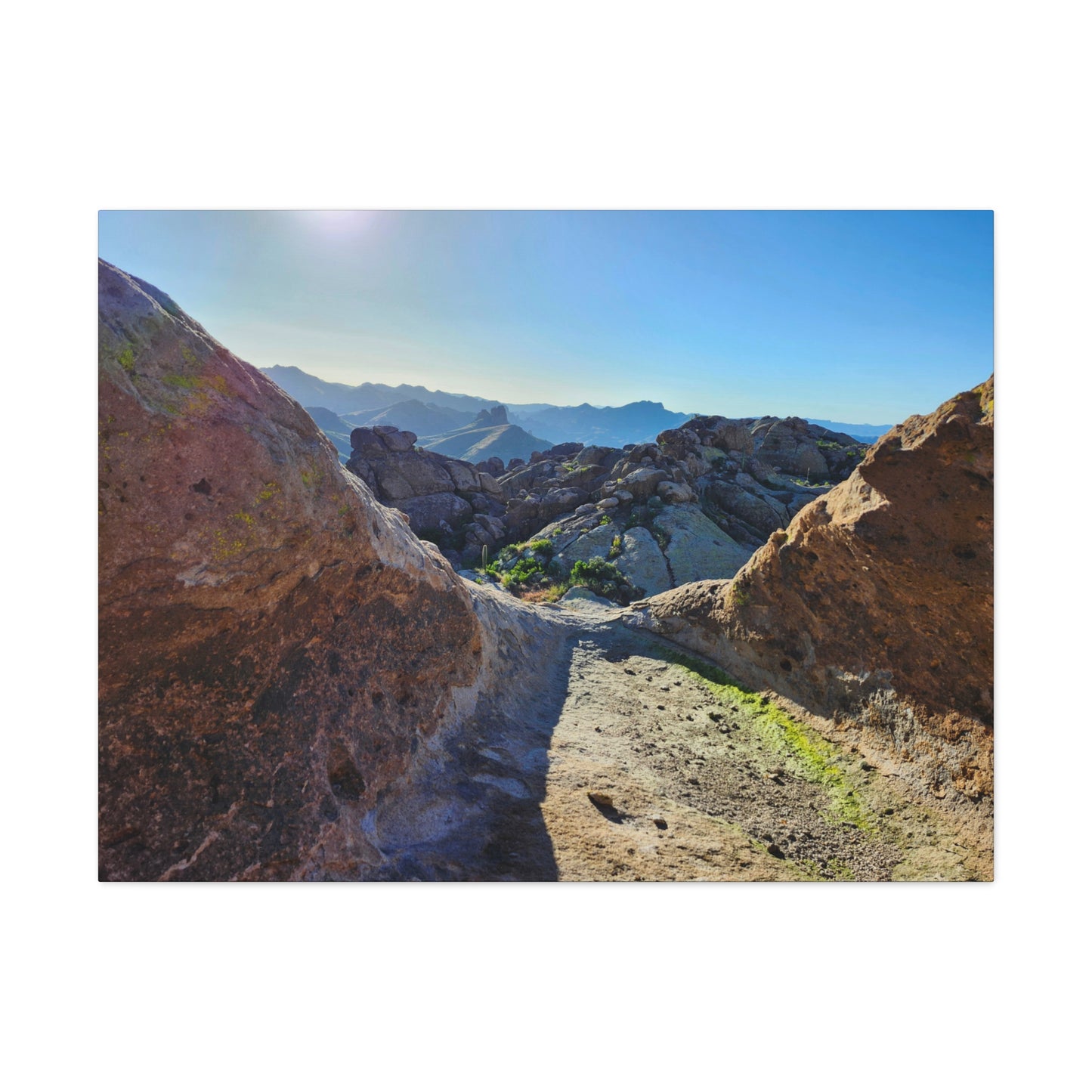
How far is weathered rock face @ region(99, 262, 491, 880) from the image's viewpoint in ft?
13.4

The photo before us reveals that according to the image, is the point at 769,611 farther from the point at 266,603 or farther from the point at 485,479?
the point at 485,479

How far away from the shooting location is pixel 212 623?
451 cm

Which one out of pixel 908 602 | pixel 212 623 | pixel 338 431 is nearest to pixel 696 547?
pixel 908 602

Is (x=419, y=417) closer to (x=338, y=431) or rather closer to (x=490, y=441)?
(x=490, y=441)

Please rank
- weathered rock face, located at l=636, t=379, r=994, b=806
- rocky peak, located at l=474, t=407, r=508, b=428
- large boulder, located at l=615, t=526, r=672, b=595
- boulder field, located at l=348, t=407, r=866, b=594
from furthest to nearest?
rocky peak, located at l=474, t=407, r=508, b=428, boulder field, located at l=348, t=407, r=866, b=594, large boulder, located at l=615, t=526, r=672, b=595, weathered rock face, located at l=636, t=379, r=994, b=806

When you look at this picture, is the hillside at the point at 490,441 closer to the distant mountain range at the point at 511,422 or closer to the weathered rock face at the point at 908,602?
the distant mountain range at the point at 511,422

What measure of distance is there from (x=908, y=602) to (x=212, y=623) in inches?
289

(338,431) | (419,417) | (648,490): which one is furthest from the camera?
(419,417)

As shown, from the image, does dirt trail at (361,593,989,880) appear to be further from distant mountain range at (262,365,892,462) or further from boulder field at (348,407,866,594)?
distant mountain range at (262,365,892,462)

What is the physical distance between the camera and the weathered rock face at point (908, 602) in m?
5.91

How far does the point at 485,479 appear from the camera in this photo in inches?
1609

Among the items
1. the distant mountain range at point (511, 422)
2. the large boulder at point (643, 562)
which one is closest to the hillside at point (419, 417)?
the distant mountain range at point (511, 422)

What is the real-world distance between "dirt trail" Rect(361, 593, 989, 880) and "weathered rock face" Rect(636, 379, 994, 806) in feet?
1.85

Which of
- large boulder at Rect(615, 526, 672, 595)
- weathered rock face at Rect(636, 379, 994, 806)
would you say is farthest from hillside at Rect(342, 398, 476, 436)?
weathered rock face at Rect(636, 379, 994, 806)
